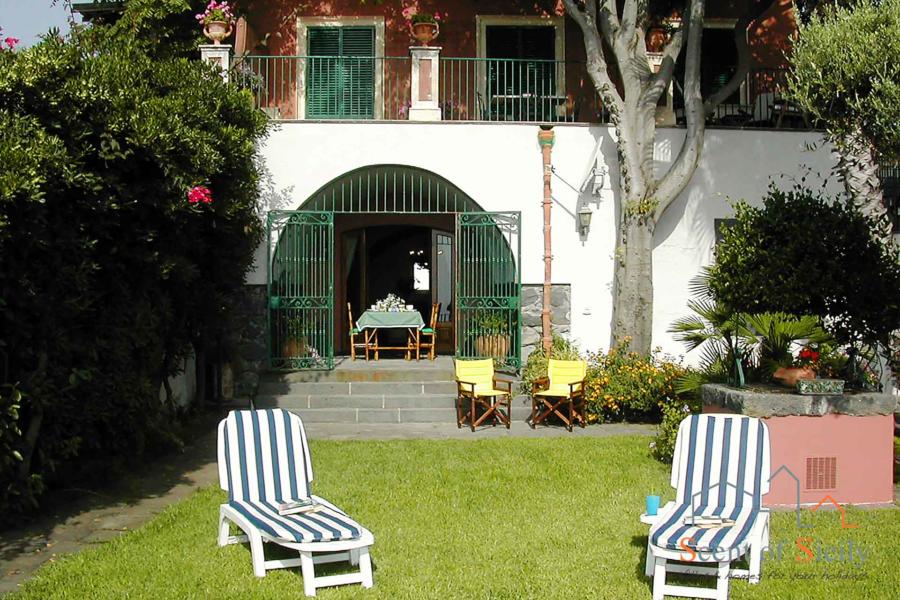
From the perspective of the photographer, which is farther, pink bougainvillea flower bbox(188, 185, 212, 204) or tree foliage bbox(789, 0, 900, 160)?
tree foliage bbox(789, 0, 900, 160)

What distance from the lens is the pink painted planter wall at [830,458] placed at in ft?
25.1

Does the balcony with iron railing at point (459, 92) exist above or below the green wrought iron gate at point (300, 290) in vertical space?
above

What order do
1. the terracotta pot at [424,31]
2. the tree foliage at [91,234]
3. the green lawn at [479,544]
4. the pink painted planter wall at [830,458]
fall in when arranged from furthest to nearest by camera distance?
1. the terracotta pot at [424,31]
2. the pink painted planter wall at [830,458]
3. the tree foliage at [91,234]
4. the green lawn at [479,544]

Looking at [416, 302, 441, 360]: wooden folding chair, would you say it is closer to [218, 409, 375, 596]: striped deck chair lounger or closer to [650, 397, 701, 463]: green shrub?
[650, 397, 701, 463]: green shrub

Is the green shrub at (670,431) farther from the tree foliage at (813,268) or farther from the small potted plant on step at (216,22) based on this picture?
the small potted plant on step at (216,22)

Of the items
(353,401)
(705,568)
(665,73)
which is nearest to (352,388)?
(353,401)

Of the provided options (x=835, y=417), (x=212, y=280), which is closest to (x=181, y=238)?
(x=212, y=280)

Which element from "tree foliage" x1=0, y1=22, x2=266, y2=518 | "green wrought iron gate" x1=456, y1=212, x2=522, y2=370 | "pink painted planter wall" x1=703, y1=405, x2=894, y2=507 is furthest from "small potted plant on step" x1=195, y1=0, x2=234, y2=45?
"pink painted planter wall" x1=703, y1=405, x2=894, y2=507

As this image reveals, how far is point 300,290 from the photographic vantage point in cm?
1331

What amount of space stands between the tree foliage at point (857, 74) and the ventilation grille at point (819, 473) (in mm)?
3339

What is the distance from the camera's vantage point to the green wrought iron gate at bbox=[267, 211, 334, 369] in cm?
1306

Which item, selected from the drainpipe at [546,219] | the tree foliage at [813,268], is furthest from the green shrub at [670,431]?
the drainpipe at [546,219]

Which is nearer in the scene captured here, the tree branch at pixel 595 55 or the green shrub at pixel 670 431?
the green shrub at pixel 670 431

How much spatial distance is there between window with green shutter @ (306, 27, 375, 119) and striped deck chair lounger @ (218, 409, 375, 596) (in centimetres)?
807
